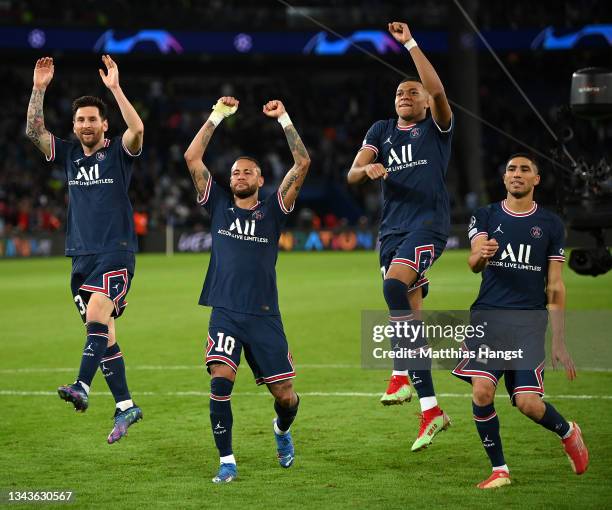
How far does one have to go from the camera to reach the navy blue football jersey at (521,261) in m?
7.45

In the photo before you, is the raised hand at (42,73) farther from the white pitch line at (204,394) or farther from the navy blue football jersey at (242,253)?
the white pitch line at (204,394)

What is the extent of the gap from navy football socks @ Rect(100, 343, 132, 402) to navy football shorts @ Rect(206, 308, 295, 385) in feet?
5.09

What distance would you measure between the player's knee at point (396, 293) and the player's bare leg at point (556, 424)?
155 cm

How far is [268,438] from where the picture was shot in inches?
356

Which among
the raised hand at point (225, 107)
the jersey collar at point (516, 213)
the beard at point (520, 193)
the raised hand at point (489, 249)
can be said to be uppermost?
the raised hand at point (225, 107)

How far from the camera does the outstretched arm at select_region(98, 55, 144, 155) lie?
28.2 feet

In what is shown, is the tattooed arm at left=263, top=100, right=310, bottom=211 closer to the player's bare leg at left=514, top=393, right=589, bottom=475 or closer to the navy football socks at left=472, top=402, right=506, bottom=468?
the navy football socks at left=472, top=402, right=506, bottom=468

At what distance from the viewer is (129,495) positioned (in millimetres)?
7035

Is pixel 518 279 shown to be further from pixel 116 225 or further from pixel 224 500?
pixel 116 225

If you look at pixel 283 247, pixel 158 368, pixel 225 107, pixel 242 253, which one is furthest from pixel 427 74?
pixel 283 247

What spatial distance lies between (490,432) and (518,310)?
0.82 meters

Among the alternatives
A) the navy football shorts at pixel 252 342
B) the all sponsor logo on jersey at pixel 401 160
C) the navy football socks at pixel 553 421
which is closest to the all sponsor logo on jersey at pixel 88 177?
the navy football shorts at pixel 252 342

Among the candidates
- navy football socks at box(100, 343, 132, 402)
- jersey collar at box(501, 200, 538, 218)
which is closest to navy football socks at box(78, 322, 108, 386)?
navy football socks at box(100, 343, 132, 402)

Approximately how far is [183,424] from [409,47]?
3.73 m
